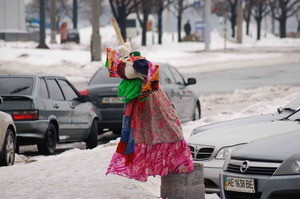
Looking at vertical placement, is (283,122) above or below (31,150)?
above

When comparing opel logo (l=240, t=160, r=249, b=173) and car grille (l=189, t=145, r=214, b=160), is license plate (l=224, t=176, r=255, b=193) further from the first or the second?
car grille (l=189, t=145, r=214, b=160)

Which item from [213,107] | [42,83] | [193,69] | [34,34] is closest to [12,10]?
[193,69]

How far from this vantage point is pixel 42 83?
15688mm

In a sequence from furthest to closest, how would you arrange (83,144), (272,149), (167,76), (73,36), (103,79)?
(73,36)
(167,76)
(103,79)
(83,144)
(272,149)

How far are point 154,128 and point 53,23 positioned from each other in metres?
67.6

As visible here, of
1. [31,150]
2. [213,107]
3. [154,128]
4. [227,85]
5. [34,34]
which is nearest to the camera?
[154,128]

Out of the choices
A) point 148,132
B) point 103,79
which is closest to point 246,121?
point 148,132

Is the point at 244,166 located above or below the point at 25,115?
above

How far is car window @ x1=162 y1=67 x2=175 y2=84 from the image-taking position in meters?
19.1

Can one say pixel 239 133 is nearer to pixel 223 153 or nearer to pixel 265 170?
pixel 223 153

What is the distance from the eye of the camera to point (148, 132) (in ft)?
28.7

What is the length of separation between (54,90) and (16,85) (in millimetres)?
885

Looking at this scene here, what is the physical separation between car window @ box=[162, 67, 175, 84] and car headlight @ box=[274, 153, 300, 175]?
1161 centimetres

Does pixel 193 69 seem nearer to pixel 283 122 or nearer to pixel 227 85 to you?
pixel 227 85
